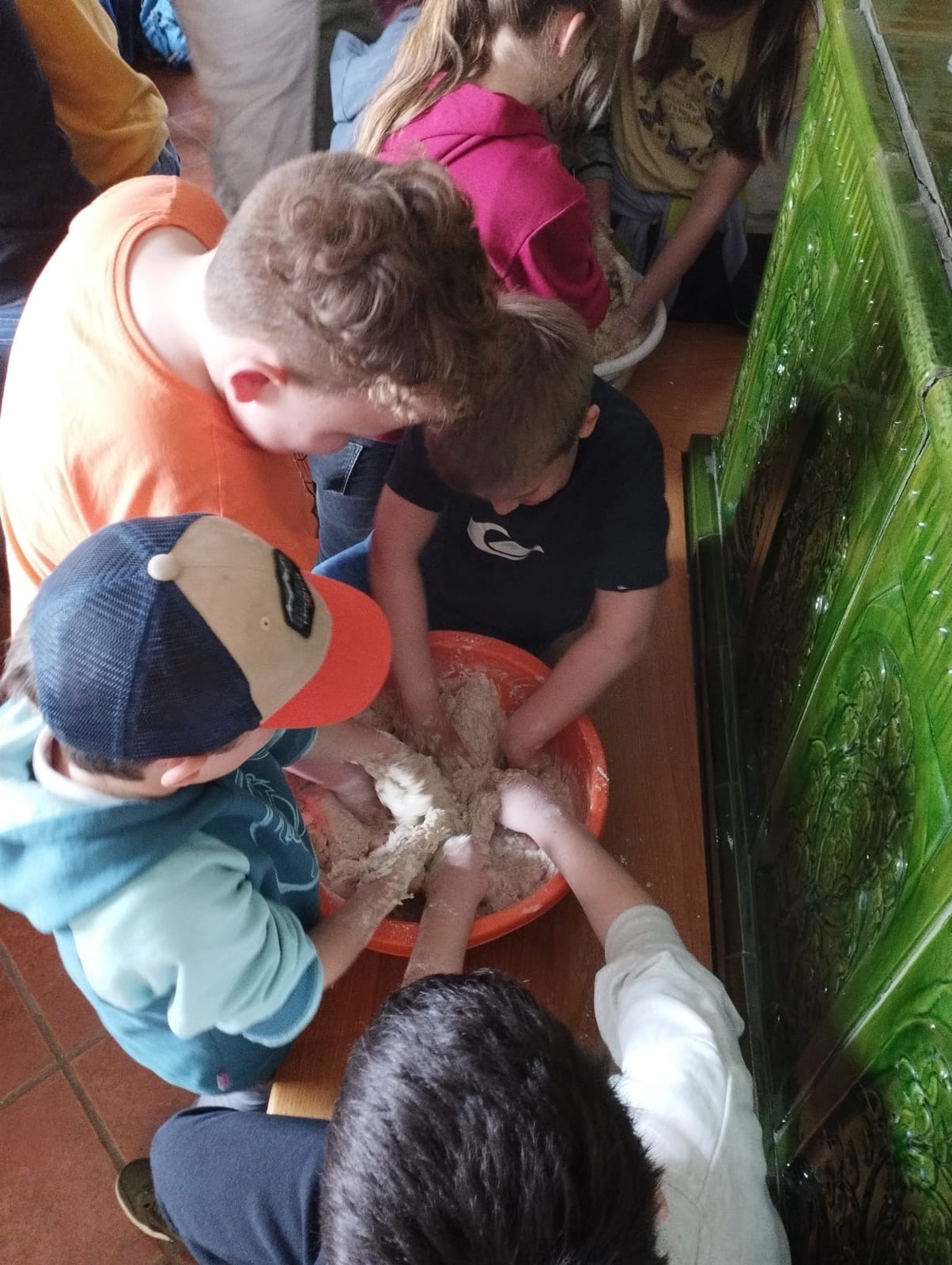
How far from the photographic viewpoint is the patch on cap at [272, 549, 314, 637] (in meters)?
0.71

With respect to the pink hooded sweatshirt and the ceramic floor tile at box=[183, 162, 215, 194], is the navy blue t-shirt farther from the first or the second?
the ceramic floor tile at box=[183, 162, 215, 194]

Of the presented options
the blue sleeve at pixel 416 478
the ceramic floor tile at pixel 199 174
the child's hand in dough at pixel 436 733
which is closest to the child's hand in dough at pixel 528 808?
the child's hand in dough at pixel 436 733

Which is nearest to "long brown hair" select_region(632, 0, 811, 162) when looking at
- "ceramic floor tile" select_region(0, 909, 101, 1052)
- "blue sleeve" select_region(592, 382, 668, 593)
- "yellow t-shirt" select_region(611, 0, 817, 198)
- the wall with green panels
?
"yellow t-shirt" select_region(611, 0, 817, 198)

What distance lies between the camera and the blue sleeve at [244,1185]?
789 mm

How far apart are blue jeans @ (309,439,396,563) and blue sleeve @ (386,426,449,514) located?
215 mm

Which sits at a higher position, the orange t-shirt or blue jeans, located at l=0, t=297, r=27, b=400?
the orange t-shirt

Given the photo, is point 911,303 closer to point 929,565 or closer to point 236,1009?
point 929,565

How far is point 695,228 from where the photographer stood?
5.69ft

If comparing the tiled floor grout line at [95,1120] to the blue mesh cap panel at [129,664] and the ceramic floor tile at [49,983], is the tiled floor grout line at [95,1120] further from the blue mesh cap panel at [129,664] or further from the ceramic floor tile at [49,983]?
the blue mesh cap panel at [129,664]

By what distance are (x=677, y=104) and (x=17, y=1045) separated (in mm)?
1922

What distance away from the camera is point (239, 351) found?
0.79 m

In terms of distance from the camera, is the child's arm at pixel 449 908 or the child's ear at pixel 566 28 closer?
the child's arm at pixel 449 908

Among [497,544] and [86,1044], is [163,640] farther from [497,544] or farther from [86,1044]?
[86,1044]

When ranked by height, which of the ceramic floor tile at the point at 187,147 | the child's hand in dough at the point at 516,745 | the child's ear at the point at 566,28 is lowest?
the child's hand in dough at the point at 516,745
